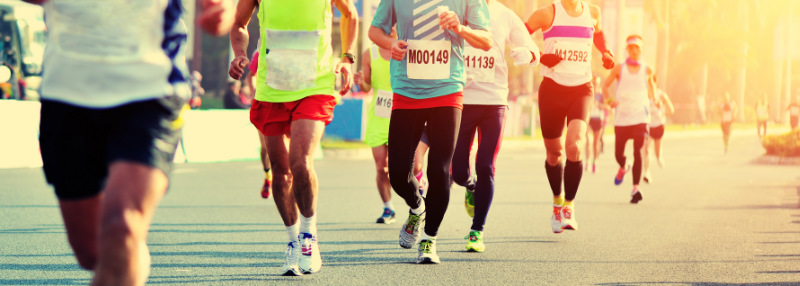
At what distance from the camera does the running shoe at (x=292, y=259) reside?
6.21 metres

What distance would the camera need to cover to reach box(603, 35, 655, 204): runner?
12633 millimetres

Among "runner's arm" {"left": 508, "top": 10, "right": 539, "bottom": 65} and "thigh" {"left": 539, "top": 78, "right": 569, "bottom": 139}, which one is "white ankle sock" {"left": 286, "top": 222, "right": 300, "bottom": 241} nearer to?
"runner's arm" {"left": 508, "top": 10, "right": 539, "bottom": 65}

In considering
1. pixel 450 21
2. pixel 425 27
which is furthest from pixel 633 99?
pixel 450 21

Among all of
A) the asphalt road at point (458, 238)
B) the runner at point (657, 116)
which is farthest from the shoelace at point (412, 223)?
the runner at point (657, 116)

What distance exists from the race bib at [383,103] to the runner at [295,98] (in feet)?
9.71

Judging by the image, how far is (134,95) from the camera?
333cm

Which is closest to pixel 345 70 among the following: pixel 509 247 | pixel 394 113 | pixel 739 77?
pixel 394 113

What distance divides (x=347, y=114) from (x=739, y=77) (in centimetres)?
5375

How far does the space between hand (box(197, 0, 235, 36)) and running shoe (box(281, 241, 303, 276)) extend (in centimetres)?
294

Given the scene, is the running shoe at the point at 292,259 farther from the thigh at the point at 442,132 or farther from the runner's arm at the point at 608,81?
the runner's arm at the point at 608,81

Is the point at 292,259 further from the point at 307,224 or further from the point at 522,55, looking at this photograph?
the point at 522,55

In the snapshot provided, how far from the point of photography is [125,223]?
123 inches

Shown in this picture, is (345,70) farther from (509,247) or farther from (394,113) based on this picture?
(509,247)

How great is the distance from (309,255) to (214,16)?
3.00m
